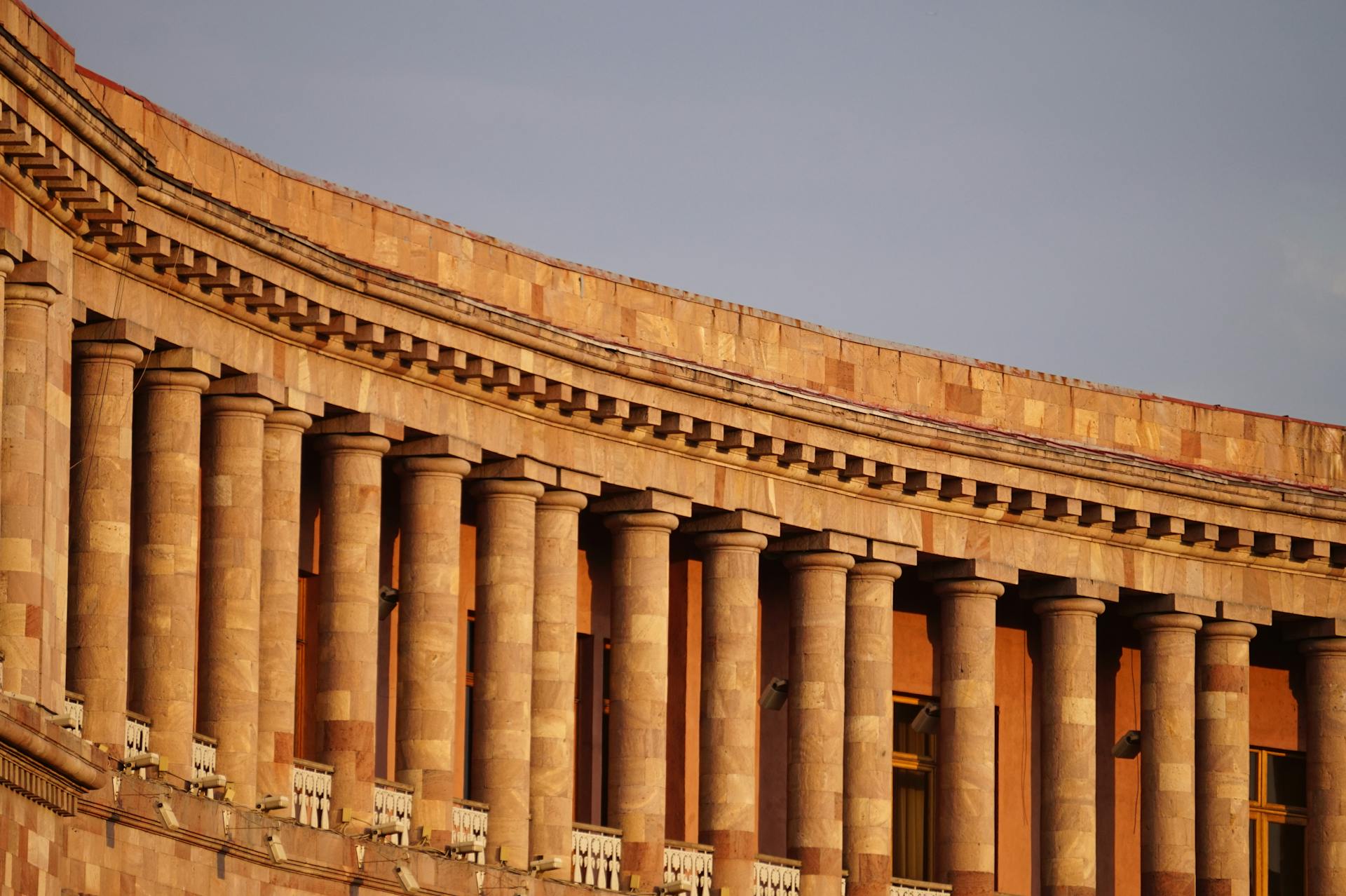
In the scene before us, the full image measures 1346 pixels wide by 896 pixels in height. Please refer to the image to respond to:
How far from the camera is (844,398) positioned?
5306cm

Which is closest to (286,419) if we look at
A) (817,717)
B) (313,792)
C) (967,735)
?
(313,792)

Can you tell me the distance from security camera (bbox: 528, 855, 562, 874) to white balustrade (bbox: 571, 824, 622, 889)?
0.87 metres

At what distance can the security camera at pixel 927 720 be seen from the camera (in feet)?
176

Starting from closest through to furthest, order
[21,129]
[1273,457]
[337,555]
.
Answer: [21,129] → [337,555] → [1273,457]

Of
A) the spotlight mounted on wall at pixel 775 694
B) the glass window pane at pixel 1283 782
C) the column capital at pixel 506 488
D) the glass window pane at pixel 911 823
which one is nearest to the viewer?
the column capital at pixel 506 488

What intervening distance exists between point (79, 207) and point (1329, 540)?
2289cm

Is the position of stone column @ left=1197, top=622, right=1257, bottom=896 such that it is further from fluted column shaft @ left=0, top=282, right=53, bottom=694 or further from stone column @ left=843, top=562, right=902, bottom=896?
fluted column shaft @ left=0, top=282, right=53, bottom=694

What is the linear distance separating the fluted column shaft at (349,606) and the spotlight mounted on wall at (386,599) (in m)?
1.43

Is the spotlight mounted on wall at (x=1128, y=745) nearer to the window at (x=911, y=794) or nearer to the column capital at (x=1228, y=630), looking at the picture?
the column capital at (x=1228, y=630)

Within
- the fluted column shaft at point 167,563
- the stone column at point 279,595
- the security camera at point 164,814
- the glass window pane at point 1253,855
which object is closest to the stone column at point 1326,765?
the glass window pane at point 1253,855

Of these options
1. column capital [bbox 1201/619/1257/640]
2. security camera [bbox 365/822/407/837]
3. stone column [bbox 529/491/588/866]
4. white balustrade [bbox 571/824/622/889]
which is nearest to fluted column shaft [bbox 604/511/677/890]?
white balustrade [bbox 571/824/622/889]

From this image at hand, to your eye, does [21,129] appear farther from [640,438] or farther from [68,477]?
[640,438]

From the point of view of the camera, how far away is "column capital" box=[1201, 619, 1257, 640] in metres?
55.3

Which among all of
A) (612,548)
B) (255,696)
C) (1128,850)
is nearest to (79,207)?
(255,696)
